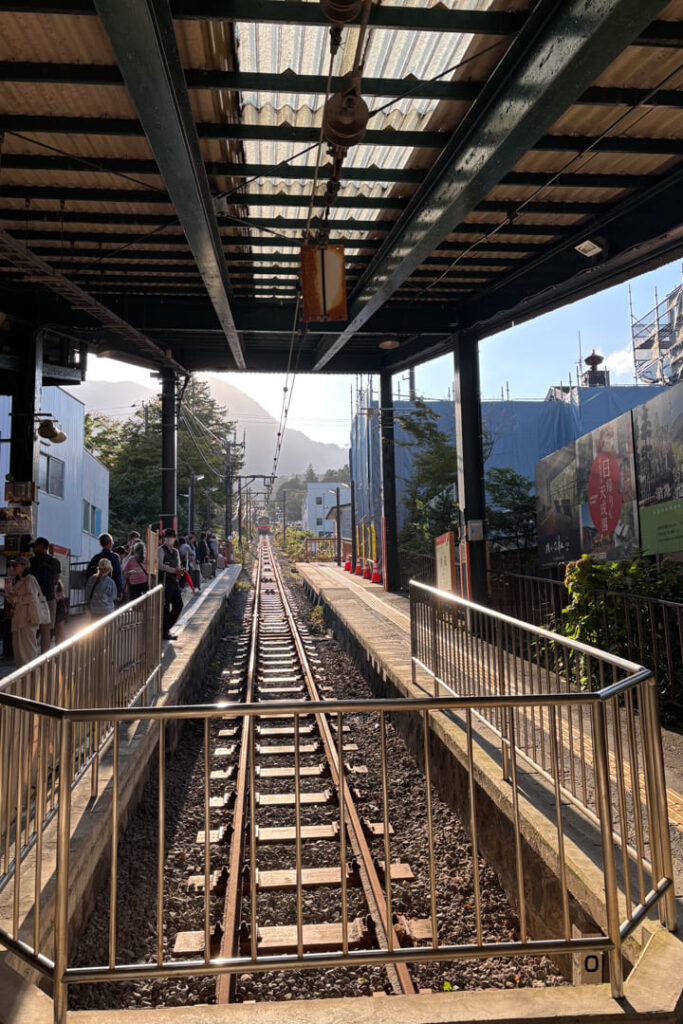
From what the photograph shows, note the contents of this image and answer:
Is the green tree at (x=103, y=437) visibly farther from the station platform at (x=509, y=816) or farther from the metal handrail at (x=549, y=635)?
the metal handrail at (x=549, y=635)

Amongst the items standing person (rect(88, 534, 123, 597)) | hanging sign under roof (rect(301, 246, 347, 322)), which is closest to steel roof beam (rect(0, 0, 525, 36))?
hanging sign under roof (rect(301, 246, 347, 322))

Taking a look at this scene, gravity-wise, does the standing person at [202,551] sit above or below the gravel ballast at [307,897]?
above

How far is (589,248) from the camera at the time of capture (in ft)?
31.5

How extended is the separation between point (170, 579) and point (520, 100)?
9.02 m

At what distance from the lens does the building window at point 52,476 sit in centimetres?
2191

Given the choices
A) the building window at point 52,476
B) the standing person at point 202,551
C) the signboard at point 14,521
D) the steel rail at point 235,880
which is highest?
the building window at point 52,476

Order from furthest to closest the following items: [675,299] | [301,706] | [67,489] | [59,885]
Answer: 1. [675,299]
2. [67,489]
3. [301,706]
4. [59,885]

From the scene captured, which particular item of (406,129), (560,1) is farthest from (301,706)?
(406,129)

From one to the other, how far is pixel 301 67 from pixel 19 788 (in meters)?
6.02

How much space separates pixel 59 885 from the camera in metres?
2.64

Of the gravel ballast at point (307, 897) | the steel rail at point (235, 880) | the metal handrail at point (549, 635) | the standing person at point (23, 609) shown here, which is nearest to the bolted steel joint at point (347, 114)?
the metal handrail at point (549, 635)

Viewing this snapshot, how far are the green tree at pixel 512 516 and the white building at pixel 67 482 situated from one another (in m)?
11.6

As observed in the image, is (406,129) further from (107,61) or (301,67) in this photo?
(107,61)

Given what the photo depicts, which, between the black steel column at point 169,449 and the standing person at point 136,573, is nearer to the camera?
the standing person at point 136,573
